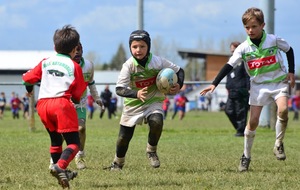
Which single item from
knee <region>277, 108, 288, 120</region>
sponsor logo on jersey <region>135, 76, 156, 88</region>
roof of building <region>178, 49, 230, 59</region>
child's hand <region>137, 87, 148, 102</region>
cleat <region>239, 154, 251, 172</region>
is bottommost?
cleat <region>239, 154, 251, 172</region>

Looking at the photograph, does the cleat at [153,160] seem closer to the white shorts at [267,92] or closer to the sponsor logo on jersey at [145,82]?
the sponsor logo on jersey at [145,82]

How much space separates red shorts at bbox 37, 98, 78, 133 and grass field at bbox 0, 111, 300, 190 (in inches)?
25.7

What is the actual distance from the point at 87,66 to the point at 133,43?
3.82 ft

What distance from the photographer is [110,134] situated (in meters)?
17.8

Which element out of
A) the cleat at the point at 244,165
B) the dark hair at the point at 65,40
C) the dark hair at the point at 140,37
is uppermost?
the dark hair at the point at 140,37

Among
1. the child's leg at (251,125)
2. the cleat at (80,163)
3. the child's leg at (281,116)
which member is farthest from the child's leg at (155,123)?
the child's leg at (281,116)

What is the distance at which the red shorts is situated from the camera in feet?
23.9

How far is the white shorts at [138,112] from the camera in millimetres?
9359

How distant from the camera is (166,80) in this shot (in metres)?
8.98

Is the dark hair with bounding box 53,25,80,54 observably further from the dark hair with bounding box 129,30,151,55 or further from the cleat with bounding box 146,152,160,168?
the cleat with bounding box 146,152,160,168

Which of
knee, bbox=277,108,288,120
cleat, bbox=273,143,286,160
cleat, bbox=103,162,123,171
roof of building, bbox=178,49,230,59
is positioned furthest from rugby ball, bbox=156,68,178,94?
roof of building, bbox=178,49,230,59

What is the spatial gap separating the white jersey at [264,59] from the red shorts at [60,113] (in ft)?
8.95

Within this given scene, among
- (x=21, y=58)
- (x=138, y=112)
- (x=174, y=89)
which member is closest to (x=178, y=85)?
(x=174, y=89)

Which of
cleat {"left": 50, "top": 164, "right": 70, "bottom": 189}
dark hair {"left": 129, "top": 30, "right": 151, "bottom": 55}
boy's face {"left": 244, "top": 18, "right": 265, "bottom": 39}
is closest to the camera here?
cleat {"left": 50, "top": 164, "right": 70, "bottom": 189}
